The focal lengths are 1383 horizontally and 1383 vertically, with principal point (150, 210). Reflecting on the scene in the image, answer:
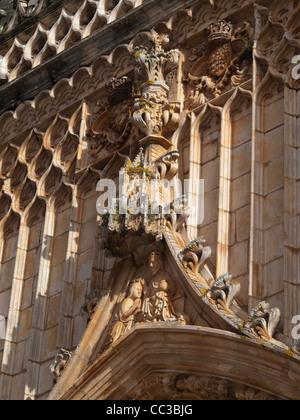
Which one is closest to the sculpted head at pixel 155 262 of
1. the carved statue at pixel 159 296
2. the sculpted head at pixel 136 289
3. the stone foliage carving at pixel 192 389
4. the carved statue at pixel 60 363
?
the carved statue at pixel 159 296

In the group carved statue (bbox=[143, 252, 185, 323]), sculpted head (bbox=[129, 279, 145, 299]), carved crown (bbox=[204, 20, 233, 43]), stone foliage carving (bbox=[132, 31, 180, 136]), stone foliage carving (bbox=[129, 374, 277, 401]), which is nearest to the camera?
stone foliage carving (bbox=[129, 374, 277, 401])

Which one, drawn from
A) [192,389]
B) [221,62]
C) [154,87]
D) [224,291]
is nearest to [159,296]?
[224,291]

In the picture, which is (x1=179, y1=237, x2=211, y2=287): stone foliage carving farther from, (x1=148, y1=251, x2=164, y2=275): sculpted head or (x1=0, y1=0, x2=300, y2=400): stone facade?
(x1=148, y1=251, x2=164, y2=275): sculpted head

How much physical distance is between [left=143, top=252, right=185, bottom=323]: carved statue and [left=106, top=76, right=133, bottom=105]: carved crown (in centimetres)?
337

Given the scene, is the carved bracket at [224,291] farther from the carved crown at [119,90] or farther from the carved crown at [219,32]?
the carved crown at [119,90]

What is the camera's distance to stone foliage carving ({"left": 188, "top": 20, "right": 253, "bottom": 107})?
1775 centimetres

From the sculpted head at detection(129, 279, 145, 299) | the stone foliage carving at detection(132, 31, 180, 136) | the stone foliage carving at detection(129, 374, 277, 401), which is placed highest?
the stone foliage carving at detection(132, 31, 180, 136)

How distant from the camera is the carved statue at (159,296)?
16031mm

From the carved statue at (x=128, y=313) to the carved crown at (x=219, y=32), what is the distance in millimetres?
3605

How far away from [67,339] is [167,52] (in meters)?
4.15

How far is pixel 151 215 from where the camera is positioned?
16641mm

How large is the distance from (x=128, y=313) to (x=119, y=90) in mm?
4070

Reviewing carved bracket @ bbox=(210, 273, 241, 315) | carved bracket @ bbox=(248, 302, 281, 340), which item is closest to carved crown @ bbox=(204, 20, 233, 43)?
carved bracket @ bbox=(210, 273, 241, 315)

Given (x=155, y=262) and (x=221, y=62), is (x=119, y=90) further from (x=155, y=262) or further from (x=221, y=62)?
(x=155, y=262)
